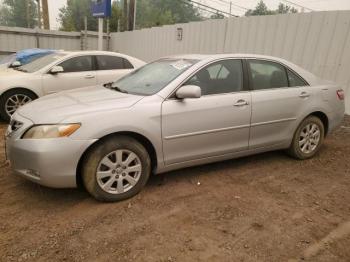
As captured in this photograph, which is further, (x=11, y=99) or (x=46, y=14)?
(x=46, y=14)

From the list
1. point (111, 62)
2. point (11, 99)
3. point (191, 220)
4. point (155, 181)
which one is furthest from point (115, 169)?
point (111, 62)

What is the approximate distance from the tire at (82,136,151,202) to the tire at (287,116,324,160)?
2373 millimetres

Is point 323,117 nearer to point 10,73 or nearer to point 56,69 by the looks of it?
point 56,69

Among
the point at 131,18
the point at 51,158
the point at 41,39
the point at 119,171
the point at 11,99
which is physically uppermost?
the point at 131,18

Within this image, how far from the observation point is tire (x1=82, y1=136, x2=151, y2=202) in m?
3.44

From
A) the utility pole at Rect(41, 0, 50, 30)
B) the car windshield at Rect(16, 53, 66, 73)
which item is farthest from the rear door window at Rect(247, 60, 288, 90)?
the utility pole at Rect(41, 0, 50, 30)

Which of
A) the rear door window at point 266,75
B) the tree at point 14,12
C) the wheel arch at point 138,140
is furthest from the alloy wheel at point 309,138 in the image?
the tree at point 14,12

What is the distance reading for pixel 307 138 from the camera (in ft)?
16.6

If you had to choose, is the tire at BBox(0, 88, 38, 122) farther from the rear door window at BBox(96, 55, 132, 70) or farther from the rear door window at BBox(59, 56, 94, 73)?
the rear door window at BBox(96, 55, 132, 70)

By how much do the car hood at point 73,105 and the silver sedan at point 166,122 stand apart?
1cm

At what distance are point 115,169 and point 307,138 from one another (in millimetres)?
2987

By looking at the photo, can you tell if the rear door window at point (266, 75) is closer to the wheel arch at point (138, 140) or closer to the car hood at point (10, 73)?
the wheel arch at point (138, 140)

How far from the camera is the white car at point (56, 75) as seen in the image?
6.72 m

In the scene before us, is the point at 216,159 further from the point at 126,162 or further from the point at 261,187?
the point at 126,162
